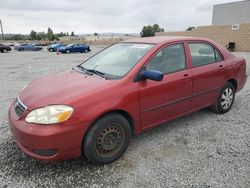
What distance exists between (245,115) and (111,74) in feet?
9.77

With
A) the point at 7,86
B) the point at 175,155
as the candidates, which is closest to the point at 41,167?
the point at 175,155

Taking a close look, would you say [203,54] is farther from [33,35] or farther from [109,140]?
[33,35]

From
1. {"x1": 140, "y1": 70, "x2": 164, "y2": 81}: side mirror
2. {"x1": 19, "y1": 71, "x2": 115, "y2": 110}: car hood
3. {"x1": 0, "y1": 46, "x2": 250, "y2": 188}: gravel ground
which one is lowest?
{"x1": 0, "y1": 46, "x2": 250, "y2": 188}: gravel ground

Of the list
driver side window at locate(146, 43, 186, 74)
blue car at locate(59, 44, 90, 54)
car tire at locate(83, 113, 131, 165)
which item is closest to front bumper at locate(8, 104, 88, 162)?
car tire at locate(83, 113, 131, 165)

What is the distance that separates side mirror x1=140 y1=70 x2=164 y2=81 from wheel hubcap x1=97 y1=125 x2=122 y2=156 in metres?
0.78

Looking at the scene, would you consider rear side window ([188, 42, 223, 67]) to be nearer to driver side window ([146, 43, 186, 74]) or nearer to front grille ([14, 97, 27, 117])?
driver side window ([146, 43, 186, 74])

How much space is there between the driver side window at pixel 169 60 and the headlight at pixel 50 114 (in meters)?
1.33

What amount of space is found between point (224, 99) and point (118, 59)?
237cm

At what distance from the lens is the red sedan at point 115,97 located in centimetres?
262

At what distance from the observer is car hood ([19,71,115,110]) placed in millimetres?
2730

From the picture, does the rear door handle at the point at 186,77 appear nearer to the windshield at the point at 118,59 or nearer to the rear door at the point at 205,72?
the rear door at the point at 205,72

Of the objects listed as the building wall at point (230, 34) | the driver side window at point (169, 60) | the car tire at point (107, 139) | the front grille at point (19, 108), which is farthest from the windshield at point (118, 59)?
the building wall at point (230, 34)

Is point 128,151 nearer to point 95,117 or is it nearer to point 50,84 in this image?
point 95,117

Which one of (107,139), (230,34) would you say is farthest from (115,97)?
(230,34)
